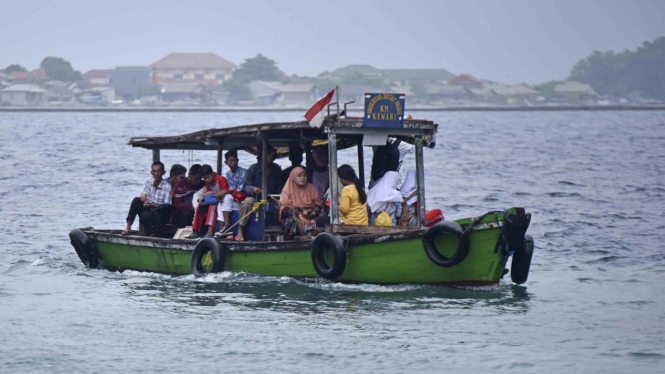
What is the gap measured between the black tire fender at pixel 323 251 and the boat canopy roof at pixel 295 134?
1.46m

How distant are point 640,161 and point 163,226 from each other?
112 ft

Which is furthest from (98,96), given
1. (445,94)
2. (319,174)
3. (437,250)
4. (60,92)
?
(437,250)

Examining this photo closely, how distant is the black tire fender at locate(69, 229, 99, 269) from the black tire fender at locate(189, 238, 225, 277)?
2.62 metres

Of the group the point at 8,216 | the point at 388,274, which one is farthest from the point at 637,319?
the point at 8,216

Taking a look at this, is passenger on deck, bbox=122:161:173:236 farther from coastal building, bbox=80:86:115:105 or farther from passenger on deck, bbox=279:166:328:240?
coastal building, bbox=80:86:115:105

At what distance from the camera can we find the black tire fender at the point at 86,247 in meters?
16.9

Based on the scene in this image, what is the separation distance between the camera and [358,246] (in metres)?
13.3

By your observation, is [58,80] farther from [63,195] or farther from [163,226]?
[163,226]

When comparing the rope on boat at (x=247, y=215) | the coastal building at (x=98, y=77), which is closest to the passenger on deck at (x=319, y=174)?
the rope on boat at (x=247, y=215)

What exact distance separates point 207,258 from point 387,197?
2902 mm

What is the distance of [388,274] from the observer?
1334 centimetres

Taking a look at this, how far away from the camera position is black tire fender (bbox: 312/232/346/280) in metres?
13.2

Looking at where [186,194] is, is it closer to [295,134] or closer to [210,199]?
[210,199]

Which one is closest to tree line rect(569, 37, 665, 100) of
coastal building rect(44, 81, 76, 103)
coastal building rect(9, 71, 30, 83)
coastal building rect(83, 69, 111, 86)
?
coastal building rect(83, 69, 111, 86)
